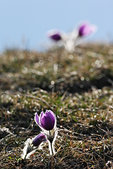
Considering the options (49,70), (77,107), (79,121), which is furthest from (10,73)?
(79,121)

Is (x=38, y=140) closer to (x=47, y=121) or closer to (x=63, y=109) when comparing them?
(x=47, y=121)

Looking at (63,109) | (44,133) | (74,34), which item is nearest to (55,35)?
(74,34)

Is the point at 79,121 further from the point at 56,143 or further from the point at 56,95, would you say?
the point at 56,95

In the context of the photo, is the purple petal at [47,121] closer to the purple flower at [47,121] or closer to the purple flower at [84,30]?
the purple flower at [47,121]

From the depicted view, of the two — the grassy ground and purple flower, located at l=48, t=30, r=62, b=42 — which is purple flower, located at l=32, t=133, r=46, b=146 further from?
purple flower, located at l=48, t=30, r=62, b=42

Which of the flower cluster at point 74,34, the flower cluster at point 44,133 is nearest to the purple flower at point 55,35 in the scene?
the flower cluster at point 74,34
